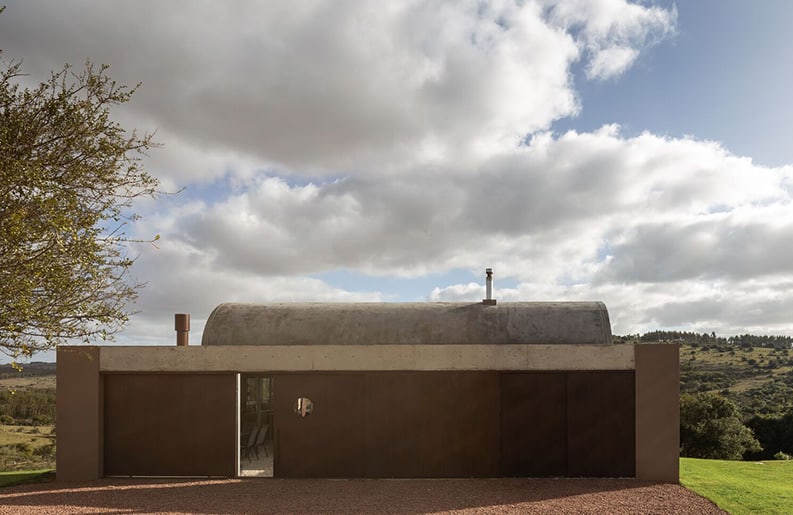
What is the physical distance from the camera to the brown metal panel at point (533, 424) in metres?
15.6

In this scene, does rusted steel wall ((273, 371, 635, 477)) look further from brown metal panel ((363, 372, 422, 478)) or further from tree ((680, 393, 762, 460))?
tree ((680, 393, 762, 460))

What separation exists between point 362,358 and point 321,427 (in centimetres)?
195

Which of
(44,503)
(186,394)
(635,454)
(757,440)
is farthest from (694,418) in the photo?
(44,503)

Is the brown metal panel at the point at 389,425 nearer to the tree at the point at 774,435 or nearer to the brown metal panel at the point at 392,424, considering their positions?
the brown metal panel at the point at 392,424

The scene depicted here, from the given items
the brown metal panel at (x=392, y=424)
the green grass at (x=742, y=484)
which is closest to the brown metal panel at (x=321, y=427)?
the brown metal panel at (x=392, y=424)

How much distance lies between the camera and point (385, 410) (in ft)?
51.9

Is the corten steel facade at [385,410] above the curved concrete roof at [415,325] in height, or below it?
below

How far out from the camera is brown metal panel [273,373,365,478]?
51.8 feet

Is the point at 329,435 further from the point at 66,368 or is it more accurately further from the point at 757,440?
the point at 757,440

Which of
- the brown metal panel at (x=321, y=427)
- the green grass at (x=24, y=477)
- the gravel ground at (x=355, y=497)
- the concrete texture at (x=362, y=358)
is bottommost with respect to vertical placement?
the green grass at (x=24, y=477)

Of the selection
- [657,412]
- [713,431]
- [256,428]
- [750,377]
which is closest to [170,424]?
[256,428]

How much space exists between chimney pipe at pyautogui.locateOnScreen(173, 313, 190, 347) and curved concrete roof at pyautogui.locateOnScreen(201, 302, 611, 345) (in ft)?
2.03

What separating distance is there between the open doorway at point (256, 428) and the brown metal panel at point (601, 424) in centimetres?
748

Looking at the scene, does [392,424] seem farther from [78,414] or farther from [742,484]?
[742,484]
